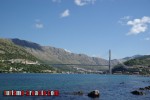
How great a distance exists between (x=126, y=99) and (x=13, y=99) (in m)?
33.1

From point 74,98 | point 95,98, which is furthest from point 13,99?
point 95,98

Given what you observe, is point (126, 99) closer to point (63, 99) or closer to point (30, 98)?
point (63, 99)

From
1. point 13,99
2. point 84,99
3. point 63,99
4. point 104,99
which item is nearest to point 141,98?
point 104,99

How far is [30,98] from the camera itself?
79438 mm

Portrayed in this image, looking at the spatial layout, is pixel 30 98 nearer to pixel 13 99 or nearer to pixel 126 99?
pixel 13 99

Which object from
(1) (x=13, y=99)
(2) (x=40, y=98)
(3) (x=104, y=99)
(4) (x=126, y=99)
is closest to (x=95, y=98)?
(3) (x=104, y=99)

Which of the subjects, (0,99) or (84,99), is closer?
(0,99)

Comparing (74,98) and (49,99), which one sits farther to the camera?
A: (74,98)

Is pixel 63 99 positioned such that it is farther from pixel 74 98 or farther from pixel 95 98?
pixel 95 98

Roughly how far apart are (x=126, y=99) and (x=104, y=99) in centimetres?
746

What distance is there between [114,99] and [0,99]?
1297 inches

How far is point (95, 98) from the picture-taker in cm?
8538

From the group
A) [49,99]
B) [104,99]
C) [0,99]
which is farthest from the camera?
[104,99]

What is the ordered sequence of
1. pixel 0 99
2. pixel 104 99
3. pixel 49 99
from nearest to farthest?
pixel 0 99
pixel 49 99
pixel 104 99
